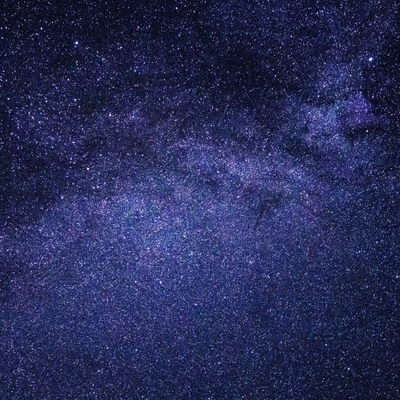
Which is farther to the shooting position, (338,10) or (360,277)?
(360,277)

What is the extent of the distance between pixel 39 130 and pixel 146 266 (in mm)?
1008

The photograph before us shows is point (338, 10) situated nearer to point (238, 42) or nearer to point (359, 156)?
point (238, 42)

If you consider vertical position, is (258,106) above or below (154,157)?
above

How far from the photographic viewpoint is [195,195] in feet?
6.59

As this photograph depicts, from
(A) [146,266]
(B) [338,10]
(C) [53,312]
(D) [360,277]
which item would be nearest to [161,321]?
(A) [146,266]

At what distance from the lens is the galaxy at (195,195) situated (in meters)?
1.86

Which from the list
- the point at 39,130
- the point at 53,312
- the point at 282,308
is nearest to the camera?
the point at 39,130

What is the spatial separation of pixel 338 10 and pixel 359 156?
853 mm

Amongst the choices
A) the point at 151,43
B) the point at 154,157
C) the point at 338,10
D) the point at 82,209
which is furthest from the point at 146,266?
the point at 338,10

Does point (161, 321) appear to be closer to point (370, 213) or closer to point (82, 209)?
point (82, 209)

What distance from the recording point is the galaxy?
6.09 ft

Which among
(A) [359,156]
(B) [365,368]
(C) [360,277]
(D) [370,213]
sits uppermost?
(A) [359,156]

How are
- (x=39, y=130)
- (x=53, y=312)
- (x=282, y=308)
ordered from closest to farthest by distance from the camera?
1. (x=39, y=130)
2. (x=53, y=312)
3. (x=282, y=308)

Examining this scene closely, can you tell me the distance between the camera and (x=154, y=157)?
1.96 metres
